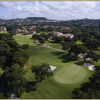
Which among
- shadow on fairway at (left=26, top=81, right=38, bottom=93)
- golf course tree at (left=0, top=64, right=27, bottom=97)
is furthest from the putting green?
golf course tree at (left=0, top=64, right=27, bottom=97)

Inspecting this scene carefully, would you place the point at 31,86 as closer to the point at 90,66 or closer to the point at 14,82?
the point at 14,82

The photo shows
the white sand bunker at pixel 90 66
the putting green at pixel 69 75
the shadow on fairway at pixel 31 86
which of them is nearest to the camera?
the shadow on fairway at pixel 31 86

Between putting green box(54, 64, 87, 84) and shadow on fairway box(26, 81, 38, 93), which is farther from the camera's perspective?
putting green box(54, 64, 87, 84)

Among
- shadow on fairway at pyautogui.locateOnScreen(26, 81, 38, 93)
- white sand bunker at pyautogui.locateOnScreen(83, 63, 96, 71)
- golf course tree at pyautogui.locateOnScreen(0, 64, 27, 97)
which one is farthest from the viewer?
white sand bunker at pyautogui.locateOnScreen(83, 63, 96, 71)

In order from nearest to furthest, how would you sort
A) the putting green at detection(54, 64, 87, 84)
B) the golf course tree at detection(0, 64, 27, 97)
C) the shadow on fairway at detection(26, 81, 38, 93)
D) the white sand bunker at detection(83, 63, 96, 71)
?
the golf course tree at detection(0, 64, 27, 97), the shadow on fairway at detection(26, 81, 38, 93), the putting green at detection(54, 64, 87, 84), the white sand bunker at detection(83, 63, 96, 71)

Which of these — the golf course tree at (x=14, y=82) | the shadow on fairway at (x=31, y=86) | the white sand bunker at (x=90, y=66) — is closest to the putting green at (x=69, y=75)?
the white sand bunker at (x=90, y=66)

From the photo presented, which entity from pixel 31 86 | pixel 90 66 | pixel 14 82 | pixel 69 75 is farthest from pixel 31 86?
pixel 90 66

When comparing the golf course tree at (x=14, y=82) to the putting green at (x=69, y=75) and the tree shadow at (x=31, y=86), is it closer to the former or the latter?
the tree shadow at (x=31, y=86)

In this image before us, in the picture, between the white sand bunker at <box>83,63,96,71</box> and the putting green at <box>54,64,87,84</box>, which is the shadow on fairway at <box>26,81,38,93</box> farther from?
the white sand bunker at <box>83,63,96,71</box>

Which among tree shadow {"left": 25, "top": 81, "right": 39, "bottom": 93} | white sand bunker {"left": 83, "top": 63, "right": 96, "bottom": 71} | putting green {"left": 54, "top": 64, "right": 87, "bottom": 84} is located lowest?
tree shadow {"left": 25, "top": 81, "right": 39, "bottom": 93}
